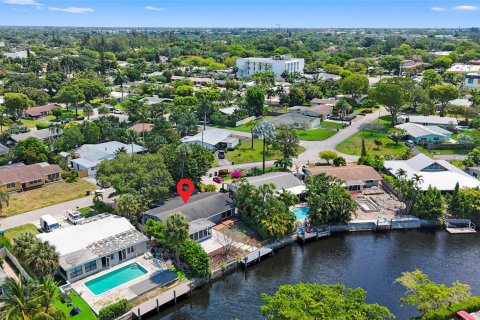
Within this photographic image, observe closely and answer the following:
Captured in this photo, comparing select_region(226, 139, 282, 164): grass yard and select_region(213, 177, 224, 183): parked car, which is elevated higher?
select_region(226, 139, 282, 164): grass yard

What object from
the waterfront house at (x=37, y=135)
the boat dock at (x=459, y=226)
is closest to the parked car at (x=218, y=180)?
the boat dock at (x=459, y=226)

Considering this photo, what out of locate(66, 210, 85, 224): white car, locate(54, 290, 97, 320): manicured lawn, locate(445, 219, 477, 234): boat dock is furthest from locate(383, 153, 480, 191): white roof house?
locate(66, 210, 85, 224): white car

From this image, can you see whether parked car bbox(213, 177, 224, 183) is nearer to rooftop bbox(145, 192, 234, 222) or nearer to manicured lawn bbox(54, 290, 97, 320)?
rooftop bbox(145, 192, 234, 222)

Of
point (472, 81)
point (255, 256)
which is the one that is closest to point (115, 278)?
point (255, 256)

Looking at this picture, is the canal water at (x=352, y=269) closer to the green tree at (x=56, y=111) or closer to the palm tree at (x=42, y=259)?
the palm tree at (x=42, y=259)

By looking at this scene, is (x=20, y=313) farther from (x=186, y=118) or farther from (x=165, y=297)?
(x=186, y=118)

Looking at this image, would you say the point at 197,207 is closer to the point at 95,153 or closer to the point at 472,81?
the point at 95,153
